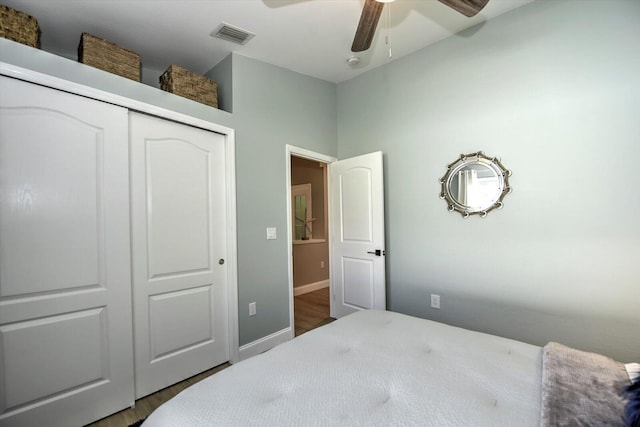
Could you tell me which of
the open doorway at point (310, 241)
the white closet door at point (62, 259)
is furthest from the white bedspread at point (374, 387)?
the open doorway at point (310, 241)

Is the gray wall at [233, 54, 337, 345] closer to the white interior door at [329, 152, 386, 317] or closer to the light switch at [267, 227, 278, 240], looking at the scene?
the light switch at [267, 227, 278, 240]

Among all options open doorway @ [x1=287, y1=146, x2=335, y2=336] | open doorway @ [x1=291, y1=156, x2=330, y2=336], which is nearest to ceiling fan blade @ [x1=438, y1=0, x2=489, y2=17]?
open doorway @ [x1=287, y1=146, x2=335, y2=336]

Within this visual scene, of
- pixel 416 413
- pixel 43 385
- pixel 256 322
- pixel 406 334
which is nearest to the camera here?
pixel 416 413

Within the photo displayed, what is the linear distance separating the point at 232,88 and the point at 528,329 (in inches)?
128

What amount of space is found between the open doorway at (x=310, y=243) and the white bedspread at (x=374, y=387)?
2067mm

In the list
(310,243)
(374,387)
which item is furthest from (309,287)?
(374,387)

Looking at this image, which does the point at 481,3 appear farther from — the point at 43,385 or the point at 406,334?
the point at 43,385

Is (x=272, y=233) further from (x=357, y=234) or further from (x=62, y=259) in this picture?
(x=62, y=259)

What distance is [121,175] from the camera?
1915 millimetres

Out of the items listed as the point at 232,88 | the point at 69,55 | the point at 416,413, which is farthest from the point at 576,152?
the point at 69,55

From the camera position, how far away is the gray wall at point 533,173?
1.87 meters

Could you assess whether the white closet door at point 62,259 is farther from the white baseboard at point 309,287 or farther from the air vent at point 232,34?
the white baseboard at point 309,287

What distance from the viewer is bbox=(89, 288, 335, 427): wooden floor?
1.82 meters

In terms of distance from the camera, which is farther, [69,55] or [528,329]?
[69,55]
